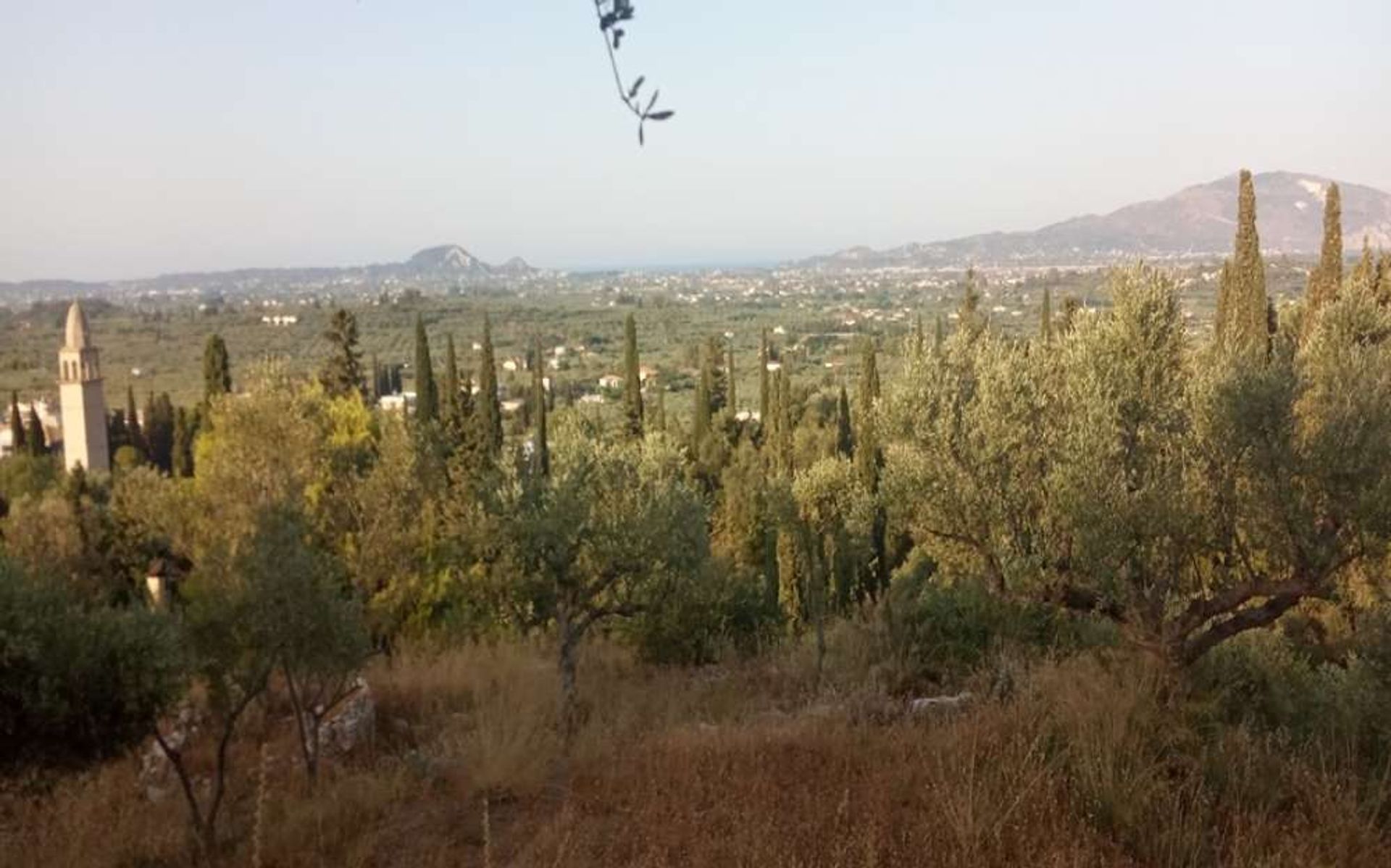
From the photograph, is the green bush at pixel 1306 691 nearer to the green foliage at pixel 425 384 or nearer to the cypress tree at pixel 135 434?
the green foliage at pixel 425 384

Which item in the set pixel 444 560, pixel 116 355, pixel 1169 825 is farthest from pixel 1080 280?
pixel 116 355

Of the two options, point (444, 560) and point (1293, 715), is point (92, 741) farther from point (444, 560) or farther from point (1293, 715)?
point (444, 560)

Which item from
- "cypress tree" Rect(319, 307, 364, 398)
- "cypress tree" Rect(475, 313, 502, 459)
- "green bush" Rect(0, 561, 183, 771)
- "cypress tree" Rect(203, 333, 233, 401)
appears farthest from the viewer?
"cypress tree" Rect(203, 333, 233, 401)

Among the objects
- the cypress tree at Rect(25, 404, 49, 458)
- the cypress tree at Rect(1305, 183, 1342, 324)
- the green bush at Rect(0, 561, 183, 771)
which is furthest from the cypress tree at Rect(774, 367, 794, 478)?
the cypress tree at Rect(25, 404, 49, 458)

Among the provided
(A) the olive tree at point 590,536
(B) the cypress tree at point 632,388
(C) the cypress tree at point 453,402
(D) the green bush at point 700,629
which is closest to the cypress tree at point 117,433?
(C) the cypress tree at point 453,402

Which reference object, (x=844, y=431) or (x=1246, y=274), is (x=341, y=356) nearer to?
(x=844, y=431)

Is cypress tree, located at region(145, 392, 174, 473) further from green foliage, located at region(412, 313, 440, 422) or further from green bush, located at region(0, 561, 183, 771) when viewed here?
green bush, located at region(0, 561, 183, 771)
